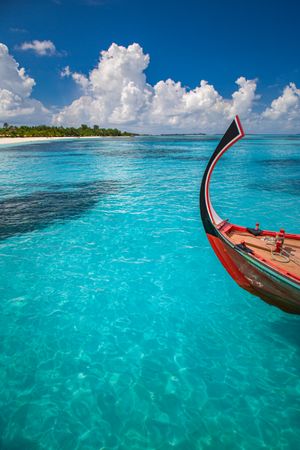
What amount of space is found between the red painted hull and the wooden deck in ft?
1.88

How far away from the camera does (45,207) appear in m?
20.6

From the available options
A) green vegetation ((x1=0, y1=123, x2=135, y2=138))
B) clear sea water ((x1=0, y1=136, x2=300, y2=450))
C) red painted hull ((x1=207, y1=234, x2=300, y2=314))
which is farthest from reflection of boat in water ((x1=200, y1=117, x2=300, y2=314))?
green vegetation ((x1=0, y1=123, x2=135, y2=138))

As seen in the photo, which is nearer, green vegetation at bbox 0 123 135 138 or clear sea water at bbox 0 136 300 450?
clear sea water at bbox 0 136 300 450

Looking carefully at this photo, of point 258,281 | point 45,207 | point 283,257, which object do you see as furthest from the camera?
point 45,207

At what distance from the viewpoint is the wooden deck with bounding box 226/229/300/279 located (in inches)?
323

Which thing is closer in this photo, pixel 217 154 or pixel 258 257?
pixel 258 257

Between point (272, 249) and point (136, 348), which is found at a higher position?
point (272, 249)

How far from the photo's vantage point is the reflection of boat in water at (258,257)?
23.9 ft

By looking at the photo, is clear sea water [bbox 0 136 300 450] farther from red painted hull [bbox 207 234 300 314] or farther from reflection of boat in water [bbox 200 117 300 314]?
reflection of boat in water [bbox 200 117 300 314]

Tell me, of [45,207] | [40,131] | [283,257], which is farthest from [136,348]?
[40,131]

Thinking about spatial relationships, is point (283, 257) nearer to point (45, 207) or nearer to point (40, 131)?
point (45, 207)

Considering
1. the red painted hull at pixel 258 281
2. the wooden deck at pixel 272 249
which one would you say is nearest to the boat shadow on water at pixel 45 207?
the red painted hull at pixel 258 281

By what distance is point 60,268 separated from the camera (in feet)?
38.5

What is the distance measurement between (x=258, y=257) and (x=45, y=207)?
17373 millimetres
